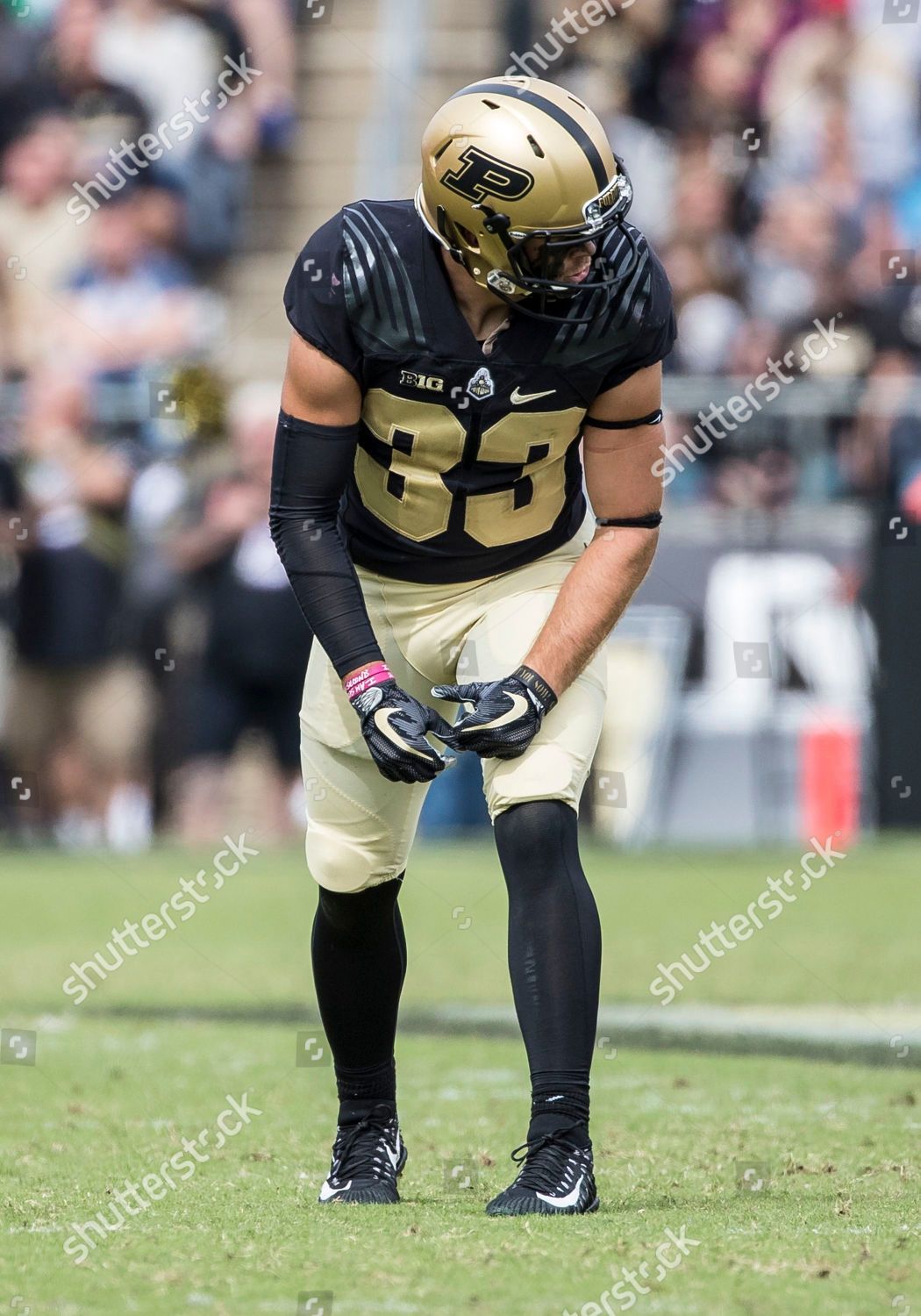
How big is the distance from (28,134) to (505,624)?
11.6 meters

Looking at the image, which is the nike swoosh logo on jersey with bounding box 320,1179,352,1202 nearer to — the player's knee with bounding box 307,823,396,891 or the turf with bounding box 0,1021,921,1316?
the turf with bounding box 0,1021,921,1316

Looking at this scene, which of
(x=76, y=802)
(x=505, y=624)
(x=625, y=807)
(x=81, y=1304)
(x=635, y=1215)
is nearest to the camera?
(x=81, y=1304)

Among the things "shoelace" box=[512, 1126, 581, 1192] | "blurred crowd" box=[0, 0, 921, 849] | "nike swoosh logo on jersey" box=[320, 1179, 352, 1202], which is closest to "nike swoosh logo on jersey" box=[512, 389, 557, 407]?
"shoelace" box=[512, 1126, 581, 1192]

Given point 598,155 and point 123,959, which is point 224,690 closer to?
point 123,959

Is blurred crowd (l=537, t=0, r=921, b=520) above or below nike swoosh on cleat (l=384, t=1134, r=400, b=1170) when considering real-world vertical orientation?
below

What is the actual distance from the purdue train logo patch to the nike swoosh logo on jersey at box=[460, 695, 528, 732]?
606 millimetres

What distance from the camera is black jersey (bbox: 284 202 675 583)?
4.17 meters

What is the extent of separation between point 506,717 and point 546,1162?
0.84 meters

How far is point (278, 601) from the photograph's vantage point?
1191 cm

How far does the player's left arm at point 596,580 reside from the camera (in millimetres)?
4160

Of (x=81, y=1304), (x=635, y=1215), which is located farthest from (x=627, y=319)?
(x=81, y=1304)

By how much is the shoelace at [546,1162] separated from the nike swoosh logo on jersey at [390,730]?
767 millimetres

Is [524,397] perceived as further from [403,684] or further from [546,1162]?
[546,1162]

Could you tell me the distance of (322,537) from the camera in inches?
171
